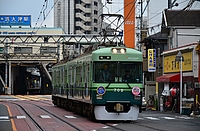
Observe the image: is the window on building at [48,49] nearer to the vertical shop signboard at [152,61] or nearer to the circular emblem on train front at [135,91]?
the vertical shop signboard at [152,61]

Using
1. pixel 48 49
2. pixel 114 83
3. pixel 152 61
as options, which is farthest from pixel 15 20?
pixel 114 83

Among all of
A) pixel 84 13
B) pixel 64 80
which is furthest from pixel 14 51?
pixel 64 80

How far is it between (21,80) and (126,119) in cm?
6269

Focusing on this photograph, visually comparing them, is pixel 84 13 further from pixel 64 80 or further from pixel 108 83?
pixel 108 83

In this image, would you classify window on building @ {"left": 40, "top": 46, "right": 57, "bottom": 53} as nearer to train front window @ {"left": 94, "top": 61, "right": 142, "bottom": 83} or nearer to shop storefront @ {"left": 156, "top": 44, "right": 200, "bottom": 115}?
shop storefront @ {"left": 156, "top": 44, "right": 200, "bottom": 115}

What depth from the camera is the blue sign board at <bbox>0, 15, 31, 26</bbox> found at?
211 feet

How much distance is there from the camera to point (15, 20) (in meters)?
65.3

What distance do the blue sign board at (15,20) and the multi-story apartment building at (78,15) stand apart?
50.1 ft

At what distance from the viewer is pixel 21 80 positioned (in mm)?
79188

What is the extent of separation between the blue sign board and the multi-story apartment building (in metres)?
15.3

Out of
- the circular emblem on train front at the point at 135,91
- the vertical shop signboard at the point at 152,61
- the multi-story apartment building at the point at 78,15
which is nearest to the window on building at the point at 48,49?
the multi-story apartment building at the point at 78,15

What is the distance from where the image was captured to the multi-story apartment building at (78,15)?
80.9 meters

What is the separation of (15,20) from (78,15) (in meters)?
18.2

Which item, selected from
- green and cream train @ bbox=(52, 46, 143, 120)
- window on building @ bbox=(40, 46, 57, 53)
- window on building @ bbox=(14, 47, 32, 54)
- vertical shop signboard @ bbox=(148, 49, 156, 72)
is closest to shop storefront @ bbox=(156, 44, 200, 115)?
vertical shop signboard @ bbox=(148, 49, 156, 72)
